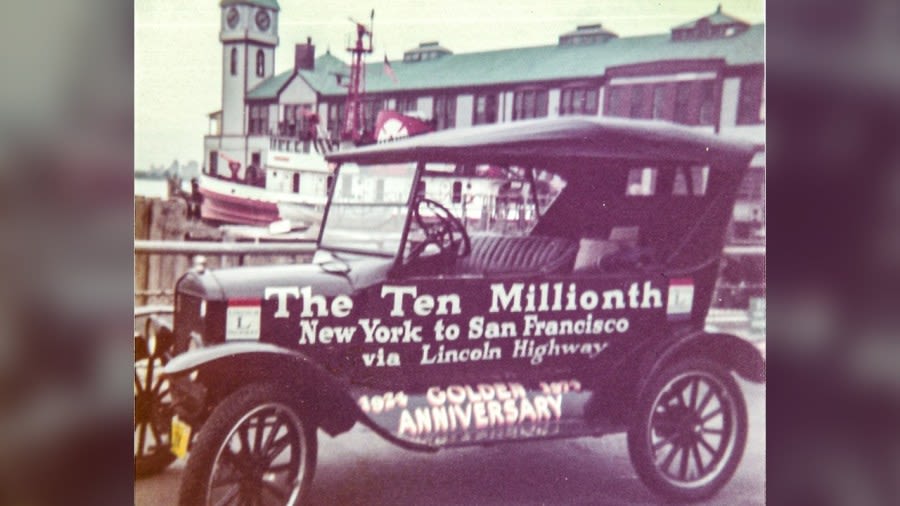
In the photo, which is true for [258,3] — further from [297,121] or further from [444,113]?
[444,113]

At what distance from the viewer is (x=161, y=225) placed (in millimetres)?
2959

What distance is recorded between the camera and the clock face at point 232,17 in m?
2.89

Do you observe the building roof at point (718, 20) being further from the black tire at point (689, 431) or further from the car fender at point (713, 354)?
the black tire at point (689, 431)

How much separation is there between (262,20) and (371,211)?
850 millimetres

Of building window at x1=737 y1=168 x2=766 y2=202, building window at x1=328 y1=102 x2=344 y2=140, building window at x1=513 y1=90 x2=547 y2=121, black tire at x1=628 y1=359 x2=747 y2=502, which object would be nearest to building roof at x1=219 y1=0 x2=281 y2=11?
building window at x1=328 y1=102 x2=344 y2=140

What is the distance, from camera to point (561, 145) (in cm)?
297

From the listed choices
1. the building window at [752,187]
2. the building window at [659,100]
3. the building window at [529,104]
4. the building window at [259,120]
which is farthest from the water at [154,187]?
the building window at [752,187]

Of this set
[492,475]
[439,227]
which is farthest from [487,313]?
[492,475]

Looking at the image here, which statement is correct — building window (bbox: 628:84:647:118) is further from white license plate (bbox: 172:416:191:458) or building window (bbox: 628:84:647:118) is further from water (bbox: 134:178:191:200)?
white license plate (bbox: 172:416:191:458)

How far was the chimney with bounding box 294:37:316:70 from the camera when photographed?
2.93 metres

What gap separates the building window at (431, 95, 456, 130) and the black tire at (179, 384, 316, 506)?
1225mm

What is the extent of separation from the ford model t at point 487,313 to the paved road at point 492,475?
8cm

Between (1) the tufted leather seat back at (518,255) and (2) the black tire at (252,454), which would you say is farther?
(1) the tufted leather seat back at (518,255)
